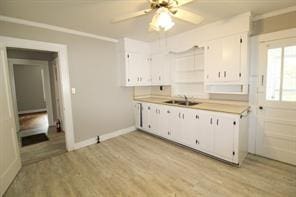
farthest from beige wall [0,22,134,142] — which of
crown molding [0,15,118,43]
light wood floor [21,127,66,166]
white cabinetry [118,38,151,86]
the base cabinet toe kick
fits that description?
the base cabinet toe kick

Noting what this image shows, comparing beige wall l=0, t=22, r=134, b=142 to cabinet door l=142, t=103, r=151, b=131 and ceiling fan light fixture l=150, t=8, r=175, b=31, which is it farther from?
ceiling fan light fixture l=150, t=8, r=175, b=31

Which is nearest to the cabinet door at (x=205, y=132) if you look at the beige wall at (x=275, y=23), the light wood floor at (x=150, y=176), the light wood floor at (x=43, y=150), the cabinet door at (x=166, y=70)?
the light wood floor at (x=150, y=176)

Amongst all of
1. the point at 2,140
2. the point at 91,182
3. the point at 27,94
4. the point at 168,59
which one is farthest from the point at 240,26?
the point at 27,94

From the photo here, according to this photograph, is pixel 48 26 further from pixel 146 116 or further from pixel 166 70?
pixel 146 116

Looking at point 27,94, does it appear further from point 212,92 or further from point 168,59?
point 212,92

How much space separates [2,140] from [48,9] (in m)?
1.96

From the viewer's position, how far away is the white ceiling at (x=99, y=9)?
2146 millimetres

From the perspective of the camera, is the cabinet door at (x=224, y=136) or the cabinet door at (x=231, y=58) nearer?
the cabinet door at (x=224, y=136)

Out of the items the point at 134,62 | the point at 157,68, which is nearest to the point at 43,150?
the point at 134,62

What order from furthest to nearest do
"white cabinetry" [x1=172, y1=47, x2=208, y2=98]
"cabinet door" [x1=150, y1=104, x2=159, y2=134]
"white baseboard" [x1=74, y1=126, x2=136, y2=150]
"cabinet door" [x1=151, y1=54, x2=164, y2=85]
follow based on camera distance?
"cabinet door" [x1=151, y1=54, x2=164, y2=85] < "cabinet door" [x1=150, y1=104, x2=159, y2=134] < "white cabinetry" [x1=172, y1=47, x2=208, y2=98] < "white baseboard" [x1=74, y1=126, x2=136, y2=150]

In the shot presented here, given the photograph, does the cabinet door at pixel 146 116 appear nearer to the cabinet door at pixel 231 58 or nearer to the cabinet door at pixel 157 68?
the cabinet door at pixel 157 68

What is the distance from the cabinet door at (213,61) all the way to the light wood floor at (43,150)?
3401 mm

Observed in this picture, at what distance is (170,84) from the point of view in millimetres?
4129

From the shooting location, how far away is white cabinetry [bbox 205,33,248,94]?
2.69 metres
